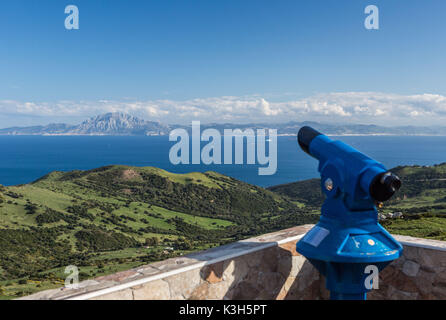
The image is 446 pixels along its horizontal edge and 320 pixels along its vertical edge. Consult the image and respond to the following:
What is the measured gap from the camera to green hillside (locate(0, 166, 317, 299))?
172 feet

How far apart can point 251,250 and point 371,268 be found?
1.19 metres

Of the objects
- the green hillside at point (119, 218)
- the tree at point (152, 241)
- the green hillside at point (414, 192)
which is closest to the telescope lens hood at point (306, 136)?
the green hillside at point (119, 218)

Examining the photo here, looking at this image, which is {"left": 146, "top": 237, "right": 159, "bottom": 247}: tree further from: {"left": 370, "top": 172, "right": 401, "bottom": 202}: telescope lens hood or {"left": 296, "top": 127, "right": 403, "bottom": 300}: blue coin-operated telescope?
{"left": 370, "top": 172, "right": 401, "bottom": 202}: telescope lens hood

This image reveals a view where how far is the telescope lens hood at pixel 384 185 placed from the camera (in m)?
3.00

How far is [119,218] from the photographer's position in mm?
82188

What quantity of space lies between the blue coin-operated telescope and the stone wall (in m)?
0.70

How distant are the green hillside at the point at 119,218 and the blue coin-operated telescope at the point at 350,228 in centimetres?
3495

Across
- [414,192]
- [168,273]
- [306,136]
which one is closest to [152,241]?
[414,192]

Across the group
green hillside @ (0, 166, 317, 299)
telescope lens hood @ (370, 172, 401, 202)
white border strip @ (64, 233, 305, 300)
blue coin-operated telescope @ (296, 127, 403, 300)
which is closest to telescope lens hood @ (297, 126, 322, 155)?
blue coin-operated telescope @ (296, 127, 403, 300)

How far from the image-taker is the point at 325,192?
353 centimetres

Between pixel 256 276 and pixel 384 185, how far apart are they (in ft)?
5.62

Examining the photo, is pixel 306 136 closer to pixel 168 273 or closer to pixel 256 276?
pixel 256 276

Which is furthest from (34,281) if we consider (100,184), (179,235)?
(100,184)
